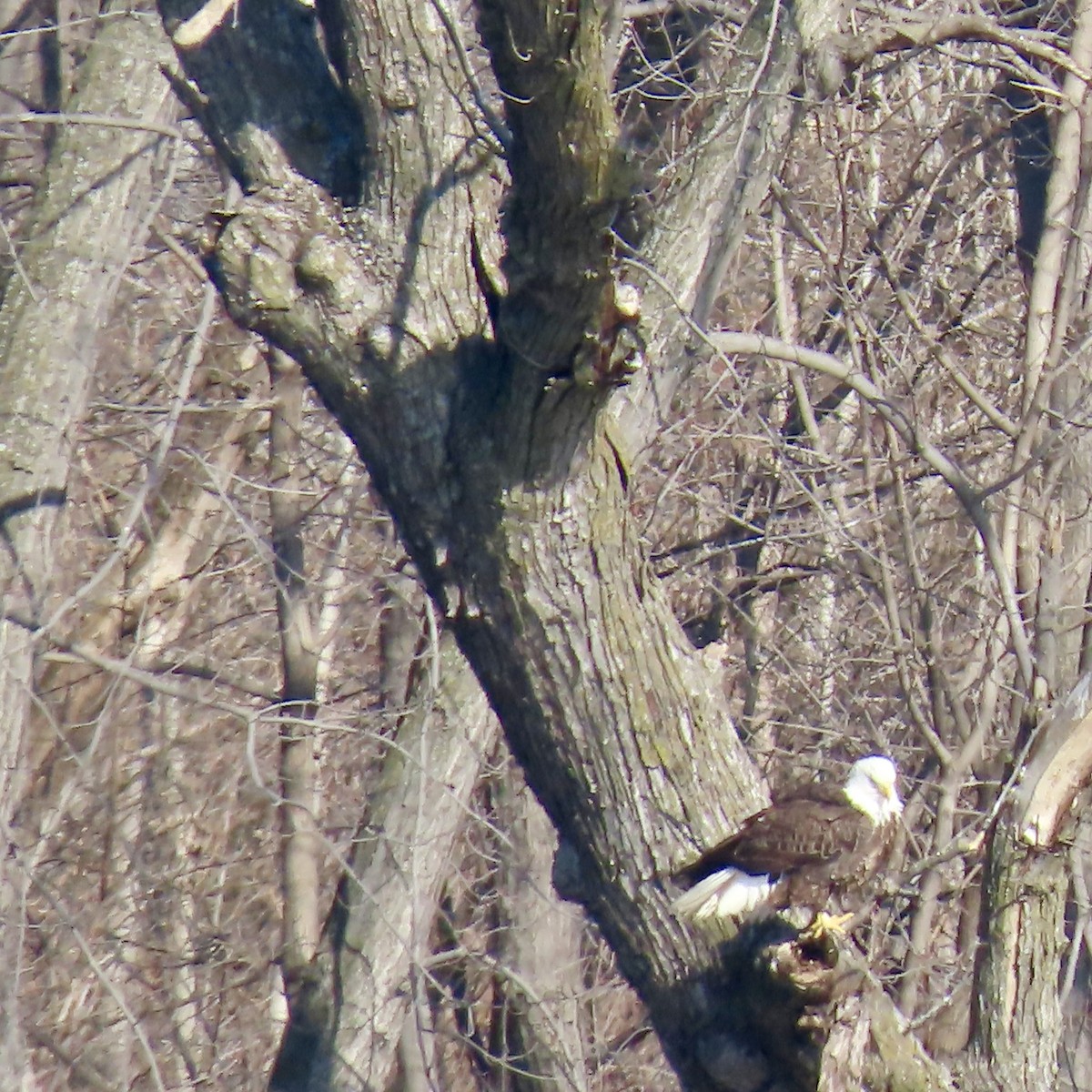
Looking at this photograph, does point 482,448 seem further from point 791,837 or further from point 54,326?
point 54,326

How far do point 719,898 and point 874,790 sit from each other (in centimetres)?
113

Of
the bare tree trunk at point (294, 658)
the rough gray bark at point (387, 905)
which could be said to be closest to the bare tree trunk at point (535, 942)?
the rough gray bark at point (387, 905)

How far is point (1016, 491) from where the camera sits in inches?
256

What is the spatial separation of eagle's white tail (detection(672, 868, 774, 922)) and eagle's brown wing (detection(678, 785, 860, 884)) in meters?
0.02

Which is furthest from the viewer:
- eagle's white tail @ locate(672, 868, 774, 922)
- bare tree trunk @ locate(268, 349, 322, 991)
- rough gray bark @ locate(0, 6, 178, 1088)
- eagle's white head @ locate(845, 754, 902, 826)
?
bare tree trunk @ locate(268, 349, 322, 991)

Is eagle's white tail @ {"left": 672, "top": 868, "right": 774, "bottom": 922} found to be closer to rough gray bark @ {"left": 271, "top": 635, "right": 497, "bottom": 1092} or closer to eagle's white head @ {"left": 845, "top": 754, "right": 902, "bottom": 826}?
eagle's white head @ {"left": 845, "top": 754, "right": 902, "bottom": 826}

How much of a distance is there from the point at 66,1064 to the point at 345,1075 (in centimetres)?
220

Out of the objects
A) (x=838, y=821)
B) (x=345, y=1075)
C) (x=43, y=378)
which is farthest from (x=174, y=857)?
(x=838, y=821)

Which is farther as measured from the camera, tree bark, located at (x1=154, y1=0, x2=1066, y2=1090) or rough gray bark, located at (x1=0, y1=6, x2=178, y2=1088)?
rough gray bark, located at (x1=0, y1=6, x2=178, y2=1088)

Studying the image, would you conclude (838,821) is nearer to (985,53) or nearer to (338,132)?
(338,132)

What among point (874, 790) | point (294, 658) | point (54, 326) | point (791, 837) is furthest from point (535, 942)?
point (791, 837)

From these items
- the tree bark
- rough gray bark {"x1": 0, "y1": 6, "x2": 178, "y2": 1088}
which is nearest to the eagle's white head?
the tree bark

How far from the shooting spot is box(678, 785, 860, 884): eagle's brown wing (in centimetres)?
324

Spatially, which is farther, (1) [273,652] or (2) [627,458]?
(1) [273,652]
